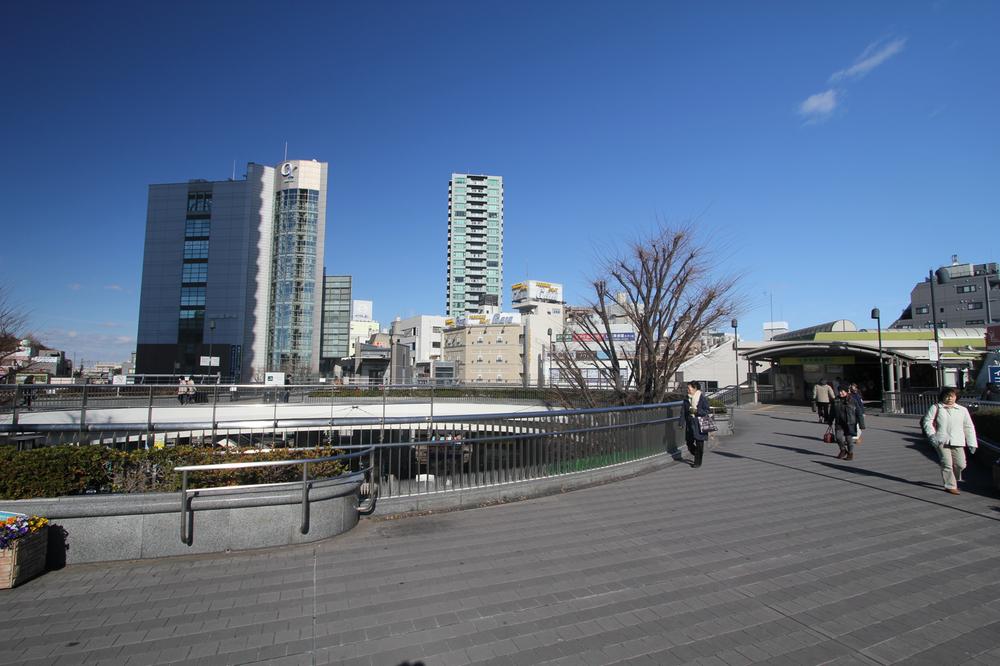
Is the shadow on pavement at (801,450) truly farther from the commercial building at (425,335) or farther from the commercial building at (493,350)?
the commercial building at (425,335)

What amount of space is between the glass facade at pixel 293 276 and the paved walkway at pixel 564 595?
81444 mm

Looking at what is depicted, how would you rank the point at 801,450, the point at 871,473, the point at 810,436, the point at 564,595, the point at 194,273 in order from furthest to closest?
the point at 194,273
the point at 810,436
the point at 801,450
the point at 871,473
the point at 564,595

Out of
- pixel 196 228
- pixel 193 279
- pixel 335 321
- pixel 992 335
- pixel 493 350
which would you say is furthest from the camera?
pixel 335 321

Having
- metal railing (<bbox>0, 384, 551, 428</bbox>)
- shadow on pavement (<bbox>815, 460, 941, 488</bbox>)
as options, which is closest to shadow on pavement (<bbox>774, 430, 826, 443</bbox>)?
shadow on pavement (<bbox>815, 460, 941, 488</bbox>)

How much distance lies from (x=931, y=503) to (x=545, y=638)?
23.1ft

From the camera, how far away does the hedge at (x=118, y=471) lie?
18.9ft

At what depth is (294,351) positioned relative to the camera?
271ft

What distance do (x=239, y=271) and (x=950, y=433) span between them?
8622 centimetres

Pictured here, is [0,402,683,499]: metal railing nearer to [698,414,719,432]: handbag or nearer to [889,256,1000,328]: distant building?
[698,414,719,432]: handbag

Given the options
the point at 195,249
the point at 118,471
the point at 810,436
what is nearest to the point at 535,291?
the point at 195,249

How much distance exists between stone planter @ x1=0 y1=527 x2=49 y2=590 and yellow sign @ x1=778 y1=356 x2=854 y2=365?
35.9 meters

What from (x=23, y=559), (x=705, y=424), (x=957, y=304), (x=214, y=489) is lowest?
(x=23, y=559)

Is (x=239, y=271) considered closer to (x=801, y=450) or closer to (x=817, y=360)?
(x=817, y=360)

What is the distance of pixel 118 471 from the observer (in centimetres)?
633
